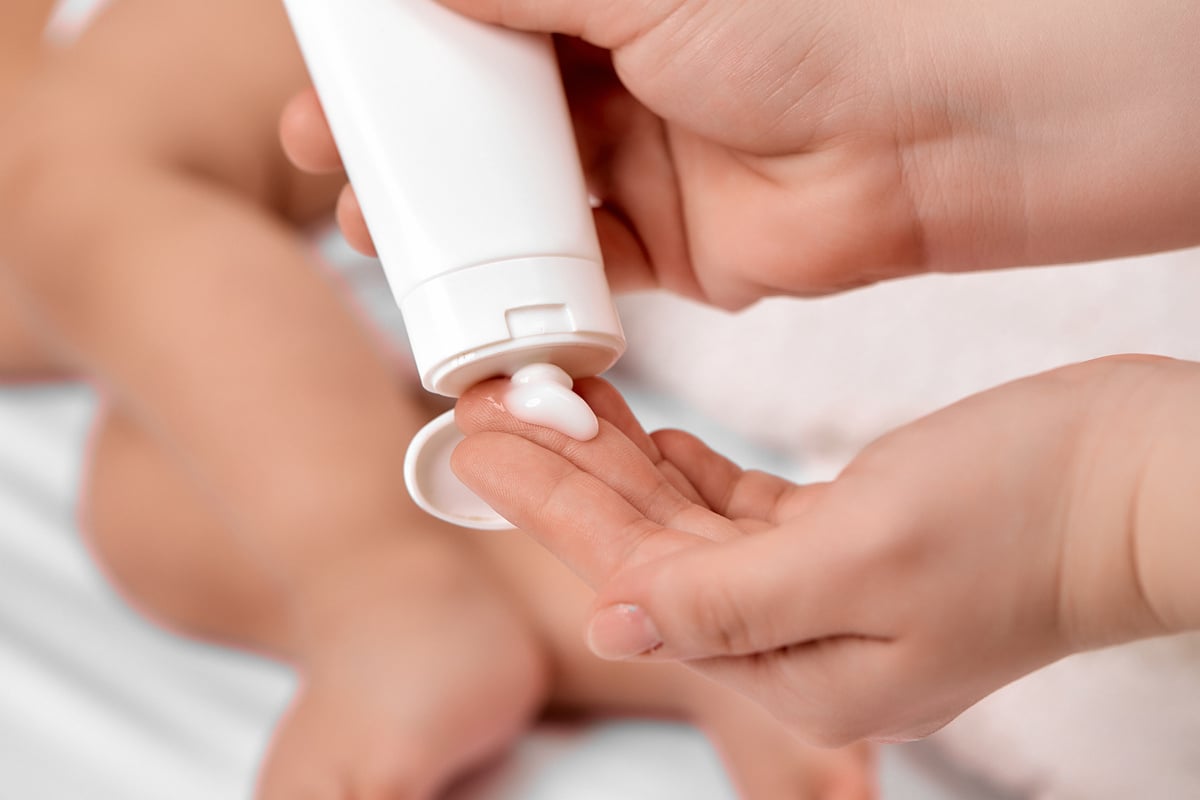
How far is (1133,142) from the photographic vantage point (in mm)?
558

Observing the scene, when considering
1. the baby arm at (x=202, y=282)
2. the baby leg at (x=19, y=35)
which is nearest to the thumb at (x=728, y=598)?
the baby arm at (x=202, y=282)

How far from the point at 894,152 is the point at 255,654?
0.54 m

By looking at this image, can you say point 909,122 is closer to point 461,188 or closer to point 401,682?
point 461,188

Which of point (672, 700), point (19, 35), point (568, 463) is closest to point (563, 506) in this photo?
point (568, 463)

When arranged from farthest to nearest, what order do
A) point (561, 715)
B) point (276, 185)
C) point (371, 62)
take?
point (276, 185) → point (561, 715) → point (371, 62)

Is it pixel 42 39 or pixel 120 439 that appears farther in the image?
pixel 42 39

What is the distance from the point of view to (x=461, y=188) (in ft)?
1.60

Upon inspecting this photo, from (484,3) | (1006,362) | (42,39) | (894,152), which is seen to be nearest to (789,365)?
(1006,362)

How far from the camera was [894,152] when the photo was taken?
0.58 m

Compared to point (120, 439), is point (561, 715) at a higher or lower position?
lower

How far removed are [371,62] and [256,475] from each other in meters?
0.34

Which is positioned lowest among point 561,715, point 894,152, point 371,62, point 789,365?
point 561,715

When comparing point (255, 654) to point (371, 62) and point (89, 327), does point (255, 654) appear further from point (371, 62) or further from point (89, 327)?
point (371, 62)

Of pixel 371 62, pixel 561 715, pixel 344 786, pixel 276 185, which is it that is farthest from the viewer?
pixel 276 185
